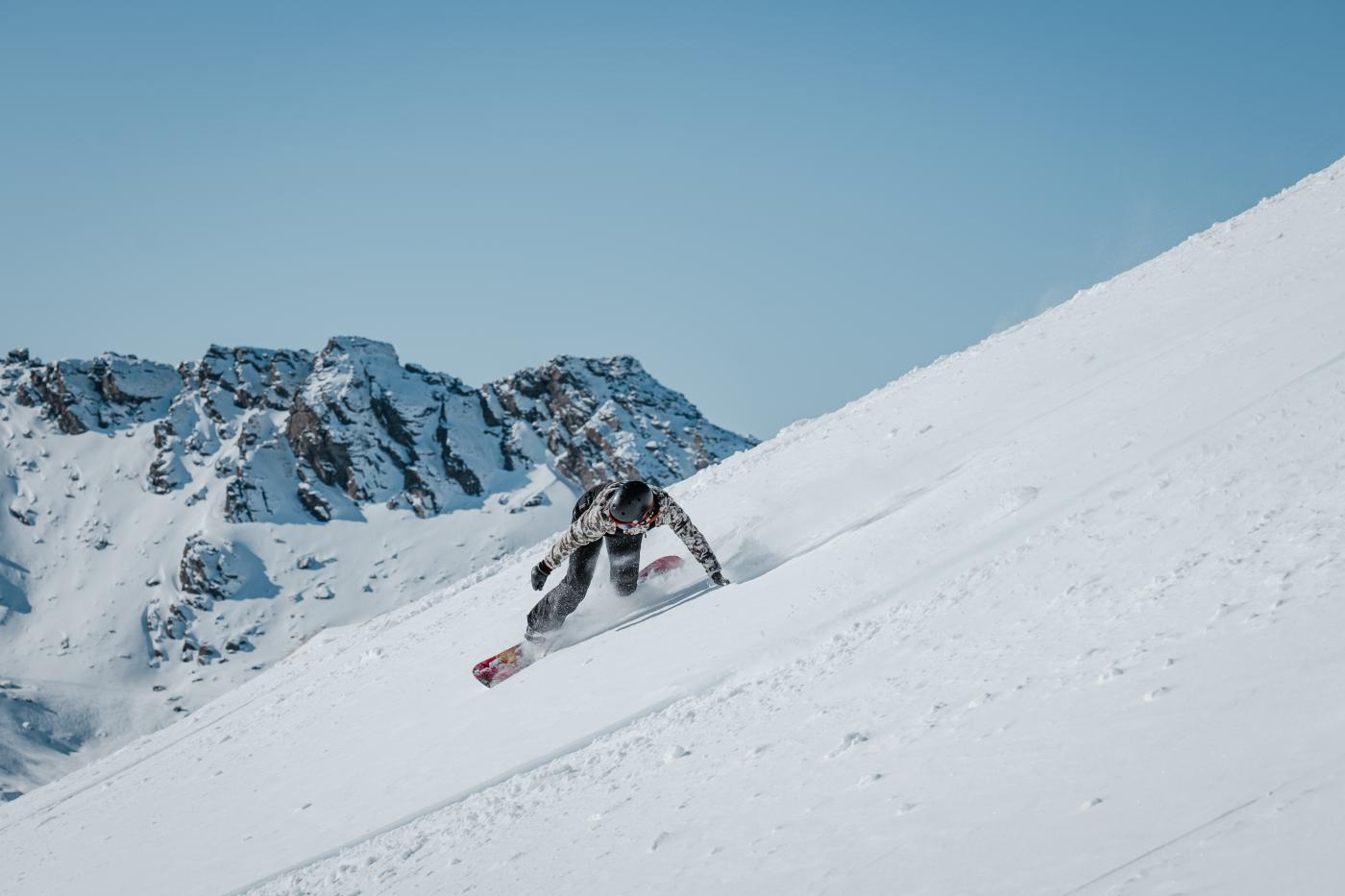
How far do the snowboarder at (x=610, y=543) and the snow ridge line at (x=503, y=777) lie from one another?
312 cm

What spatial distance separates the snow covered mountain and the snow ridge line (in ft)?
431

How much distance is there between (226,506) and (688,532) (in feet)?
562

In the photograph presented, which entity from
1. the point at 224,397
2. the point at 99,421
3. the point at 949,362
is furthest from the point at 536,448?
the point at 949,362

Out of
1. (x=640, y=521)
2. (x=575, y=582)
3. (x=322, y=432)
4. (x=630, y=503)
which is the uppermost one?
(x=322, y=432)

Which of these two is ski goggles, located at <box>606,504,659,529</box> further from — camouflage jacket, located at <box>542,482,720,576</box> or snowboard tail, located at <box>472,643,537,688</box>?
snowboard tail, located at <box>472,643,537,688</box>

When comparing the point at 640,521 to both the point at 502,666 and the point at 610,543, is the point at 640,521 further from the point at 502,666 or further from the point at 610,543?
the point at 502,666

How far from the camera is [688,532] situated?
35.6 ft

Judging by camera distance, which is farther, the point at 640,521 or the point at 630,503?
the point at 640,521

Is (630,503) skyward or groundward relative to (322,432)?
groundward

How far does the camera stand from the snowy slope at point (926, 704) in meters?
4.00

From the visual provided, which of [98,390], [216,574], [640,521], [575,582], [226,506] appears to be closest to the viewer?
[640,521]

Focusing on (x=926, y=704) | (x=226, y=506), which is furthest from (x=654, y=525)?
(x=226, y=506)

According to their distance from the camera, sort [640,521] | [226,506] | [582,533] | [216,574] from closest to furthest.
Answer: [640,521]
[582,533]
[216,574]
[226,506]

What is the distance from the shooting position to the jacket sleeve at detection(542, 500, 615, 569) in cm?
1091
